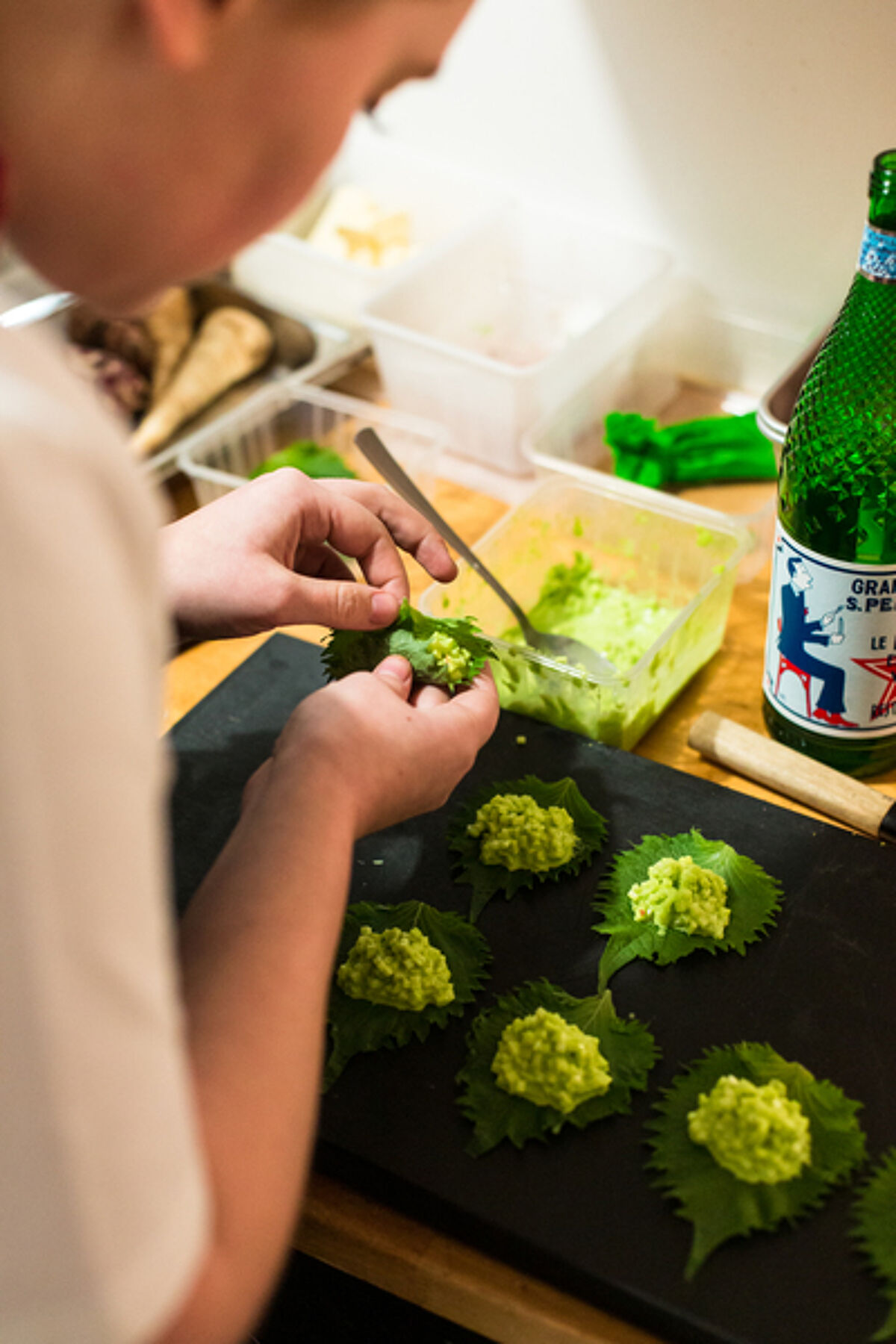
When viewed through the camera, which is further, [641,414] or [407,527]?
[641,414]

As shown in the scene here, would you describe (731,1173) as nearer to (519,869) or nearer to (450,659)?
(519,869)

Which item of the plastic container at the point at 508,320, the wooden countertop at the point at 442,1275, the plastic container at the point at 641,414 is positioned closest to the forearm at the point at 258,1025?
the wooden countertop at the point at 442,1275

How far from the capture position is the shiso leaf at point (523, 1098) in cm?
75

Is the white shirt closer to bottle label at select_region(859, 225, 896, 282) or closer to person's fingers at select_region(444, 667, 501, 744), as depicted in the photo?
person's fingers at select_region(444, 667, 501, 744)

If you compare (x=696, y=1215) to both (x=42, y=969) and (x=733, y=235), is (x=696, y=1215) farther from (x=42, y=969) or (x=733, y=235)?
(x=733, y=235)

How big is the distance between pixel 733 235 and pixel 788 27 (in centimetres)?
23

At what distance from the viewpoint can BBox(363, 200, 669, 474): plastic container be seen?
4.51 ft

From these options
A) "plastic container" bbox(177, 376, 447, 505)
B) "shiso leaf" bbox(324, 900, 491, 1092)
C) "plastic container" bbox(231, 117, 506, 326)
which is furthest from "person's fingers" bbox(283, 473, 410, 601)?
"plastic container" bbox(231, 117, 506, 326)

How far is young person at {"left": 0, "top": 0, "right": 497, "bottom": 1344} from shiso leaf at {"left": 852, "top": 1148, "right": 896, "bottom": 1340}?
0.32 metres

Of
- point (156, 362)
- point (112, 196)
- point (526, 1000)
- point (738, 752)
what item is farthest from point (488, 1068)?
point (156, 362)

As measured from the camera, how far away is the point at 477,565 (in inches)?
43.3

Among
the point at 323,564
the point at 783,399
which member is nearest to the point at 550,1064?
the point at 323,564

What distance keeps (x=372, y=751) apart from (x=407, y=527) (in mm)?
351

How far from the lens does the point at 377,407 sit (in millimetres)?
1389
